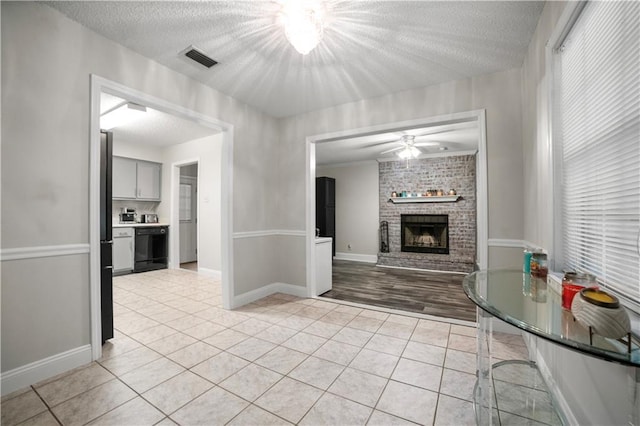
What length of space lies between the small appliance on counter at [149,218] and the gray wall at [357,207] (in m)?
4.50

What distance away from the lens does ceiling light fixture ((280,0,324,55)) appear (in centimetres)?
172

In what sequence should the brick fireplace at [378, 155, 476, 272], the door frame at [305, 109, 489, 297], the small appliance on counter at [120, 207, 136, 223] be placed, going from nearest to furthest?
the door frame at [305, 109, 489, 297] < the small appliance on counter at [120, 207, 136, 223] < the brick fireplace at [378, 155, 476, 272]

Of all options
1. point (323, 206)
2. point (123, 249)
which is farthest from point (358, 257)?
point (123, 249)

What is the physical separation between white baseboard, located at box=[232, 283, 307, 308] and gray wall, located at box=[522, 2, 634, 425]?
2666 millimetres

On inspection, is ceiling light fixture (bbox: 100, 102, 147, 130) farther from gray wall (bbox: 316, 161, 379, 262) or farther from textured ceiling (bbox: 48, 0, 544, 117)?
gray wall (bbox: 316, 161, 379, 262)

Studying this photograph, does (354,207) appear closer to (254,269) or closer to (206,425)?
(254,269)

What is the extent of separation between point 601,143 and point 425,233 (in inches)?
212

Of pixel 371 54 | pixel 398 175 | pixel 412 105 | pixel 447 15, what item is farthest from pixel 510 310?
pixel 398 175

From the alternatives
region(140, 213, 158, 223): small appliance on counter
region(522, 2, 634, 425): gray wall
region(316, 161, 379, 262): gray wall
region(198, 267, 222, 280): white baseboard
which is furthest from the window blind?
region(140, 213, 158, 223): small appliance on counter

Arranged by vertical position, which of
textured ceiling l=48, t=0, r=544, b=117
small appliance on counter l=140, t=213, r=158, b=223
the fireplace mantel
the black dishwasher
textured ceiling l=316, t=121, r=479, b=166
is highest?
textured ceiling l=48, t=0, r=544, b=117

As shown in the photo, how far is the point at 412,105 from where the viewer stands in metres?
3.15

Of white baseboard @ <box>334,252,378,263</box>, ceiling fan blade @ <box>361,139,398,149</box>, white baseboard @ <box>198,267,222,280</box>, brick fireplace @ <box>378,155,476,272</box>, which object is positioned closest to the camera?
white baseboard @ <box>198,267,222,280</box>

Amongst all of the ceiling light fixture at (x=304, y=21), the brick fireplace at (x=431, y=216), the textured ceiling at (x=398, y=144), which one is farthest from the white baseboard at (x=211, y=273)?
the ceiling light fixture at (x=304, y=21)

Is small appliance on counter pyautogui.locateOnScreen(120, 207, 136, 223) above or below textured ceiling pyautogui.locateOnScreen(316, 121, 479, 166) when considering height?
below
